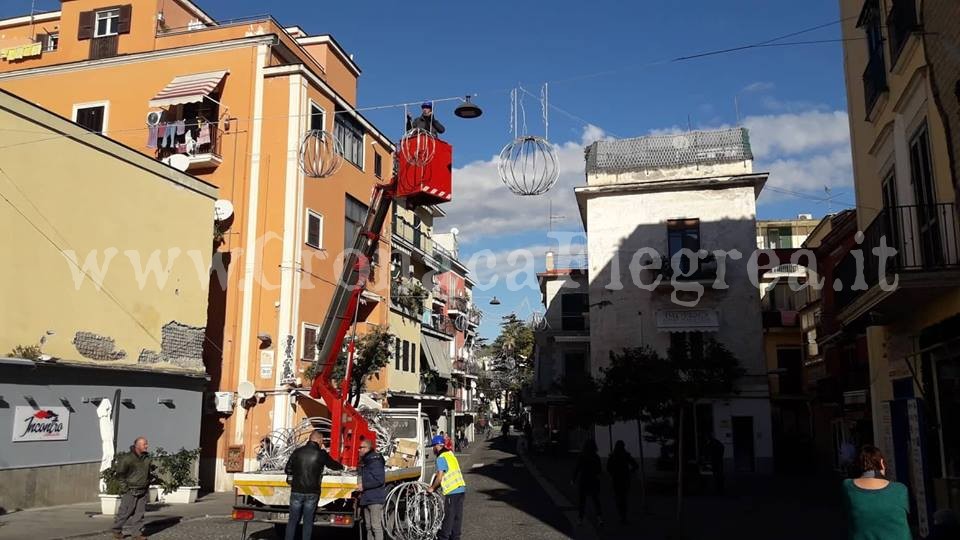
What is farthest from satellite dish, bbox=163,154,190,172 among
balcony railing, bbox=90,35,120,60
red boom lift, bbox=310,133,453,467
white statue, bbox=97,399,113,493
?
red boom lift, bbox=310,133,453,467

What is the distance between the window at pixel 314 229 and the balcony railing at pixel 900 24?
1813 centimetres

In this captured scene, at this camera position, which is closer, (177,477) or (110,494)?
(110,494)

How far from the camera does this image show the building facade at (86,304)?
15.9 metres

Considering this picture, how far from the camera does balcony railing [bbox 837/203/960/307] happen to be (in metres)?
10.8

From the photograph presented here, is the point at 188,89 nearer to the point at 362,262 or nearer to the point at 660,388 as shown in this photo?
the point at 362,262

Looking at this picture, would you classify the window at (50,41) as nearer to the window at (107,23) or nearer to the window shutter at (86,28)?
the window shutter at (86,28)

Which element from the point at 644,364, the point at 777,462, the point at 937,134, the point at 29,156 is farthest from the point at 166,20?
the point at 777,462

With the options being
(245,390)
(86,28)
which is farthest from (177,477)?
(86,28)

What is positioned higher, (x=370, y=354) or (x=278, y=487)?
(x=370, y=354)

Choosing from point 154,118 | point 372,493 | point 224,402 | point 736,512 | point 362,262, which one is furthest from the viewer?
point 154,118

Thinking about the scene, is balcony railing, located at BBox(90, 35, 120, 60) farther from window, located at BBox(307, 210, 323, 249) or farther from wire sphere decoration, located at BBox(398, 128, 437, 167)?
wire sphere decoration, located at BBox(398, 128, 437, 167)

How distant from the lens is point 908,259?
12297mm

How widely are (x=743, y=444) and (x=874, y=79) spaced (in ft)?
69.5

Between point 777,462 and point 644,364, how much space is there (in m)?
18.0
